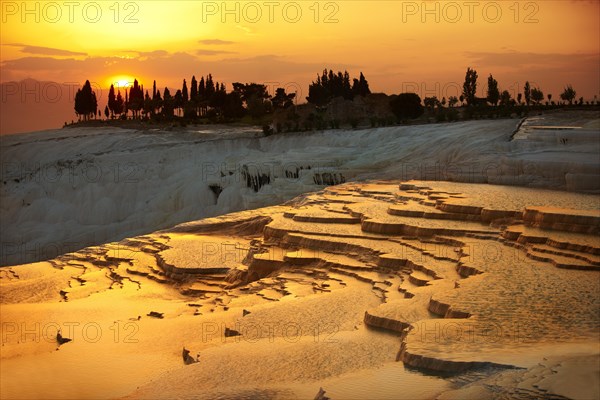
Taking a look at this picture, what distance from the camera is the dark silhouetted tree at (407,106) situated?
39.1 m

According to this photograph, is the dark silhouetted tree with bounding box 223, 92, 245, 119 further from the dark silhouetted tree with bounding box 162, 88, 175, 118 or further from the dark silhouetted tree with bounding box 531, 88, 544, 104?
the dark silhouetted tree with bounding box 531, 88, 544, 104

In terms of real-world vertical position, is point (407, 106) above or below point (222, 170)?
above

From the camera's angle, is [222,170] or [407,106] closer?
[222,170]

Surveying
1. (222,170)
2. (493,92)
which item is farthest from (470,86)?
(222,170)

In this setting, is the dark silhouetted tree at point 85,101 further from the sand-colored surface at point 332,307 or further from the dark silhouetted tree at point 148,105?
the sand-colored surface at point 332,307

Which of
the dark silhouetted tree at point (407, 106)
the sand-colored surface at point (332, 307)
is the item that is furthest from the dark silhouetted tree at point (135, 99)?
the sand-colored surface at point (332, 307)

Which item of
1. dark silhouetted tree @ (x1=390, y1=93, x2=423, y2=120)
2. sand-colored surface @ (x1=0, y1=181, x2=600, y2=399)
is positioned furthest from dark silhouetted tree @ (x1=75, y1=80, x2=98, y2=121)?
sand-colored surface @ (x1=0, y1=181, x2=600, y2=399)

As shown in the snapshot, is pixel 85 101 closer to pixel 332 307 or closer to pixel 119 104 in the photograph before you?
pixel 119 104

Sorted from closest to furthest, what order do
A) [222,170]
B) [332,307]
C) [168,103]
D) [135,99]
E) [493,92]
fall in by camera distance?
[332,307], [222,170], [493,92], [168,103], [135,99]

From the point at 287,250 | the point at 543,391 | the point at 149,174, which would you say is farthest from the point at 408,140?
the point at 543,391

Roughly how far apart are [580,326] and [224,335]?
3908 mm

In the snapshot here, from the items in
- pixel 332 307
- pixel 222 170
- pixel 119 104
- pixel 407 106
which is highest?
pixel 119 104

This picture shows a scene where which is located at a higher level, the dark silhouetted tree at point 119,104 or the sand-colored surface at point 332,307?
the dark silhouetted tree at point 119,104

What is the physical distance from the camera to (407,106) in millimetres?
39344
